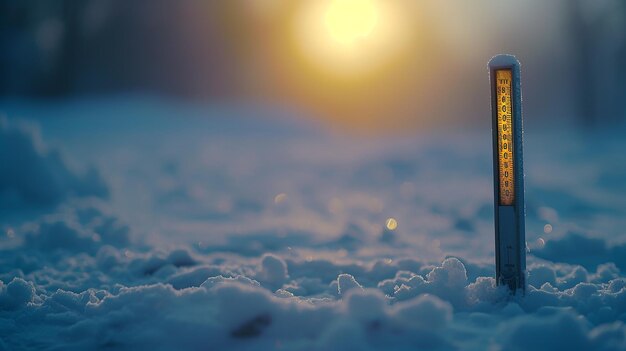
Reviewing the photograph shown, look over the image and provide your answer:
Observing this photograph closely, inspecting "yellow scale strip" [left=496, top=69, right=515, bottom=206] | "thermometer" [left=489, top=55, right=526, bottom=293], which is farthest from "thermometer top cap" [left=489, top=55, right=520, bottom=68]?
"yellow scale strip" [left=496, top=69, right=515, bottom=206]

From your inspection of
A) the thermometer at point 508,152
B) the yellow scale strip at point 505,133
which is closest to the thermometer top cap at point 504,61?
the thermometer at point 508,152

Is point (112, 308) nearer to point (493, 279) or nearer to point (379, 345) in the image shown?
point (379, 345)

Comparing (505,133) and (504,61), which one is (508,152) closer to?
(505,133)

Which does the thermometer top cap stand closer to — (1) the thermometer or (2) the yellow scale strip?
(1) the thermometer

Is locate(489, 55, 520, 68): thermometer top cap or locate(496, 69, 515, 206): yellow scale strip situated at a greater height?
locate(489, 55, 520, 68): thermometer top cap

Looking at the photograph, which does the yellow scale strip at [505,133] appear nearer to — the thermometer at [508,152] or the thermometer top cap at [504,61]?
the thermometer at [508,152]

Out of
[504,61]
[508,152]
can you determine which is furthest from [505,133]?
[504,61]
